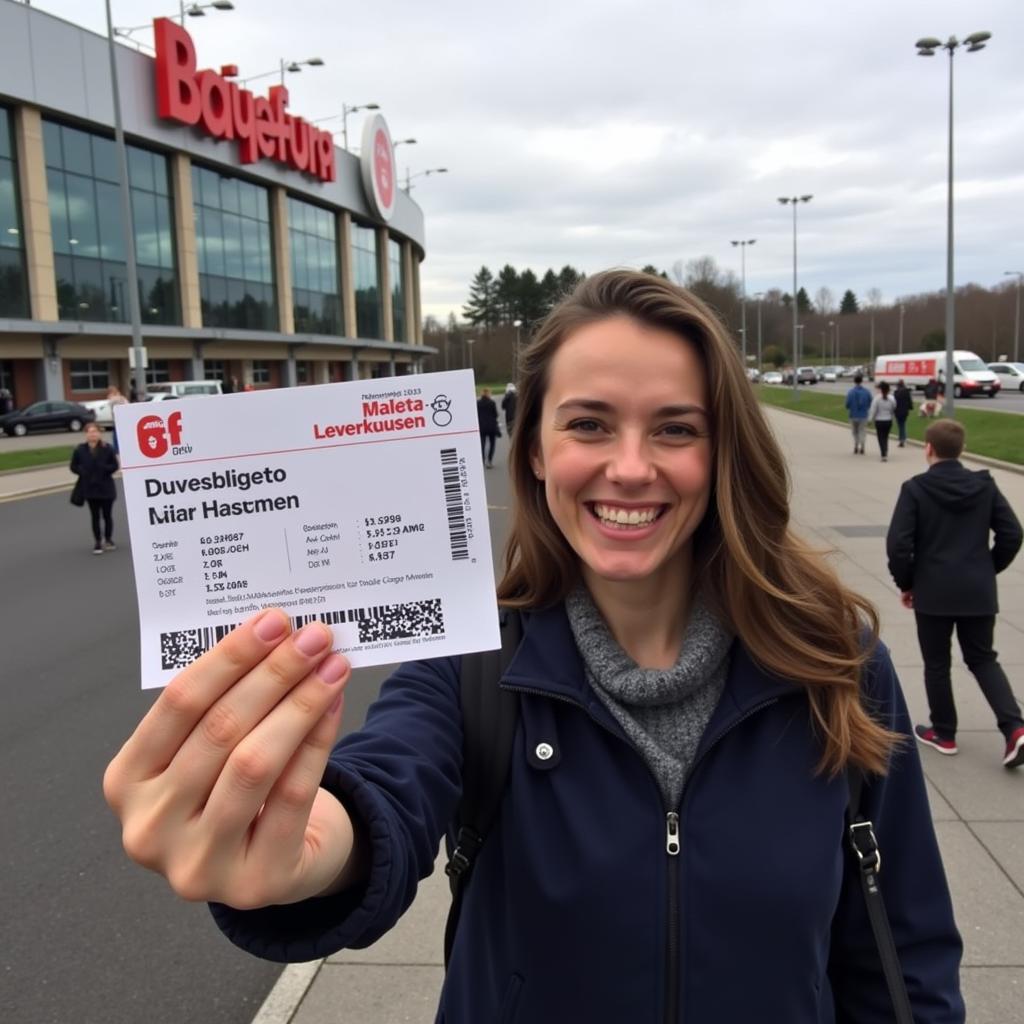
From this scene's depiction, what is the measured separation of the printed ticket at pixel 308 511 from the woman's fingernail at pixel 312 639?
0.06m

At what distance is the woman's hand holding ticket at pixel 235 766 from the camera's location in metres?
1.03

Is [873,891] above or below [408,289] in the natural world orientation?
below

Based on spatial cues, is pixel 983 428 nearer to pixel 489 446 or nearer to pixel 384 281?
pixel 489 446

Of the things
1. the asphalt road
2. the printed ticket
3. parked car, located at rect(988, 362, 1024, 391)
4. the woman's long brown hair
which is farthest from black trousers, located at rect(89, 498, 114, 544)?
parked car, located at rect(988, 362, 1024, 391)

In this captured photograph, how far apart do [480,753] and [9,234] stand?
36.1 metres

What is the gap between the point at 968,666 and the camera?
4.87 metres

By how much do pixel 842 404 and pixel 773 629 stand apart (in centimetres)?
4302

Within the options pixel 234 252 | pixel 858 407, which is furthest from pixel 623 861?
pixel 234 252

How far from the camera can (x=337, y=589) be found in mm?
1198

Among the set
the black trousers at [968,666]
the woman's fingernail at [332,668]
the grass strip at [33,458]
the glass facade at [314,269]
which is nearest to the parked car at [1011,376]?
the glass facade at [314,269]

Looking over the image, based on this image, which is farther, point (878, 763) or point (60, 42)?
point (60, 42)

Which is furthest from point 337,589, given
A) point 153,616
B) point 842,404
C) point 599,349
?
point 842,404

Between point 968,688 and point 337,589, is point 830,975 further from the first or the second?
point 968,688

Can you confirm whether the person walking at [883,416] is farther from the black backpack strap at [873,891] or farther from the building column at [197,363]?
the building column at [197,363]
